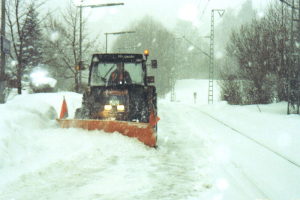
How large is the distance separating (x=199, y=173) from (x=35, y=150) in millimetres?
3162

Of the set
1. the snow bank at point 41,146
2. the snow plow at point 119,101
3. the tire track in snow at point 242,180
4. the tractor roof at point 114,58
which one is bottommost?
the tire track in snow at point 242,180

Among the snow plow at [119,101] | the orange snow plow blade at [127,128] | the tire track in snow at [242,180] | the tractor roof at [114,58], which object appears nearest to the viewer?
the tire track in snow at [242,180]

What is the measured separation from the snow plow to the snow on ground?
0.22 meters

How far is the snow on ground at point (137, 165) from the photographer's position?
3879 millimetres

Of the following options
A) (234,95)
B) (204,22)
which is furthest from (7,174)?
(204,22)

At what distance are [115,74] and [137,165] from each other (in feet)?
11.3

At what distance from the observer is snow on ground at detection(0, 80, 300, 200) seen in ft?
12.7

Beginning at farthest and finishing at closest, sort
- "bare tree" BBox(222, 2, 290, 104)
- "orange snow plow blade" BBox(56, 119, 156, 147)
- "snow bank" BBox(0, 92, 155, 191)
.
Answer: "bare tree" BBox(222, 2, 290, 104), "orange snow plow blade" BBox(56, 119, 156, 147), "snow bank" BBox(0, 92, 155, 191)

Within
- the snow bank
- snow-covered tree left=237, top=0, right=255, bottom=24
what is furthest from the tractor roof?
snow-covered tree left=237, top=0, right=255, bottom=24

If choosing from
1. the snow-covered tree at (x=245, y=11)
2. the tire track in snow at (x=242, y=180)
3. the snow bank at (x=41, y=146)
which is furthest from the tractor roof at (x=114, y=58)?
the snow-covered tree at (x=245, y=11)

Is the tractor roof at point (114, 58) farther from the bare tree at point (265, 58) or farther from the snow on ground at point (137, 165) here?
the bare tree at point (265, 58)

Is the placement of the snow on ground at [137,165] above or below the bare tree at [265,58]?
below

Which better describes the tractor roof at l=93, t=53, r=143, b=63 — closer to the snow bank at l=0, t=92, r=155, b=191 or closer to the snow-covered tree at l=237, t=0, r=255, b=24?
the snow bank at l=0, t=92, r=155, b=191

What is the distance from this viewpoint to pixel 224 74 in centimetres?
1994
